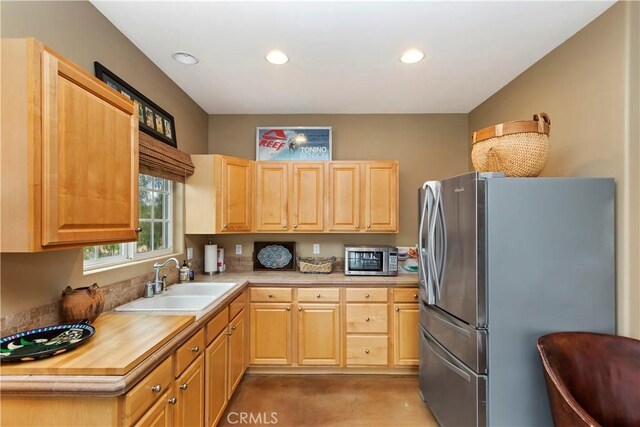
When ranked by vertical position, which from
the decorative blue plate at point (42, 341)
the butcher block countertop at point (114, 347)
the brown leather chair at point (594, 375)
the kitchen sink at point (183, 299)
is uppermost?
the decorative blue plate at point (42, 341)

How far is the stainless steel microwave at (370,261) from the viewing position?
304 centimetres

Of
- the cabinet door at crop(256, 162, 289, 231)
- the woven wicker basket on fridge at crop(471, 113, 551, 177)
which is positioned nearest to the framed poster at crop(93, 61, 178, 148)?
the cabinet door at crop(256, 162, 289, 231)

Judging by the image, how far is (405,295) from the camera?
2844 millimetres

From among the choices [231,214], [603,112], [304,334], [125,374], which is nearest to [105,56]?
[231,214]

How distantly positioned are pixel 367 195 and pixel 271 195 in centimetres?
100

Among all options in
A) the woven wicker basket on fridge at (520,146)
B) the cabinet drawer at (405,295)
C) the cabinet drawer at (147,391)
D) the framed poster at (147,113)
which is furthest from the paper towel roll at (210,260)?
the woven wicker basket on fridge at (520,146)

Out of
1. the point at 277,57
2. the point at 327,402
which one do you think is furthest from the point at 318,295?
the point at 277,57

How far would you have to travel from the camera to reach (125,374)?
43.5 inches

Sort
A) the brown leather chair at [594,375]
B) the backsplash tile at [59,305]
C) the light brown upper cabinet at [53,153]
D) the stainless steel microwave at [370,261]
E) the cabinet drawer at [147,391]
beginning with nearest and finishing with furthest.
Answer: the light brown upper cabinet at [53,153], the cabinet drawer at [147,391], the backsplash tile at [59,305], the brown leather chair at [594,375], the stainless steel microwave at [370,261]

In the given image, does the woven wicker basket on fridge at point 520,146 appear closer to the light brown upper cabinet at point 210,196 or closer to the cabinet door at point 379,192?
the cabinet door at point 379,192

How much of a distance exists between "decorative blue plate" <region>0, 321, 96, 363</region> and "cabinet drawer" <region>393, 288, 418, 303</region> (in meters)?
2.31

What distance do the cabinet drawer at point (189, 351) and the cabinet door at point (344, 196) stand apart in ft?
5.58

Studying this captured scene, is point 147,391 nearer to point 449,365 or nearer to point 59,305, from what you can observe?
point 59,305

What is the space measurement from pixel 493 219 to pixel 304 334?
6.47ft
